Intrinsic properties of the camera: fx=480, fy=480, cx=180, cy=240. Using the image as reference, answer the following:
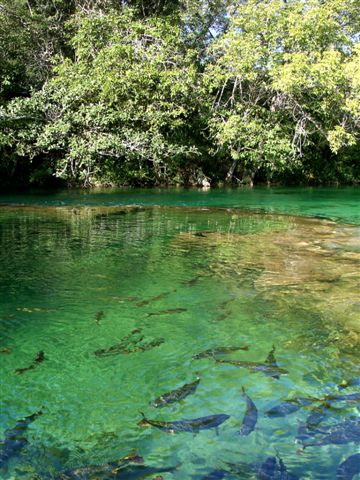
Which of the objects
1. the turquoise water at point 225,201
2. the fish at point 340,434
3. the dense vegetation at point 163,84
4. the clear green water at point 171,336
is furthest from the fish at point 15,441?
the dense vegetation at point 163,84

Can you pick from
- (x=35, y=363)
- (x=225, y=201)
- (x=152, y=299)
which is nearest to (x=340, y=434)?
(x=35, y=363)

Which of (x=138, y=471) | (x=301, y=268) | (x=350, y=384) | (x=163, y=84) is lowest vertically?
(x=138, y=471)

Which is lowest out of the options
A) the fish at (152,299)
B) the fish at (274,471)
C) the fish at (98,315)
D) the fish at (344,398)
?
the fish at (274,471)

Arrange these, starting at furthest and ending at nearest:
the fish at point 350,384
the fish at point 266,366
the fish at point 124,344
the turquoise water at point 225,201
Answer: the turquoise water at point 225,201, the fish at point 124,344, the fish at point 266,366, the fish at point 350,384

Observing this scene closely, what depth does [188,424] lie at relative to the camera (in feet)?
11.5

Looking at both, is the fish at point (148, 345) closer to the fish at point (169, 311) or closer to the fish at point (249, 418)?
the fish at point (169, 311)

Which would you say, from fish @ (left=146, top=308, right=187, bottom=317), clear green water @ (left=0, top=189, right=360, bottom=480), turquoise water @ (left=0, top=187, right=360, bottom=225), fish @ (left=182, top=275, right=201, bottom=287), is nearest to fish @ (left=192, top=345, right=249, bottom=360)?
clear green water @ (left=0, top=189, right=360, bottom=480)

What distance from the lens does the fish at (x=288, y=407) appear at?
3682mm

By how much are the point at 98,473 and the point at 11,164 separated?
76.6ft

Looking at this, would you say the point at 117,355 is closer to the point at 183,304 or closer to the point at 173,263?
the point at 183,304

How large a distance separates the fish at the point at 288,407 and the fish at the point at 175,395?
2.22ft

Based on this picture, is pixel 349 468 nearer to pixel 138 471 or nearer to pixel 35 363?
pixel 138 471

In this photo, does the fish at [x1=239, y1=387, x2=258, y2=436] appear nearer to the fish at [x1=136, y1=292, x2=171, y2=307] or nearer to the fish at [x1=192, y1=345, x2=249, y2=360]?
the fish at [x1=192, y1=345, x2=249, y2=360]

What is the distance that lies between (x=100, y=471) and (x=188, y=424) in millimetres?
781
